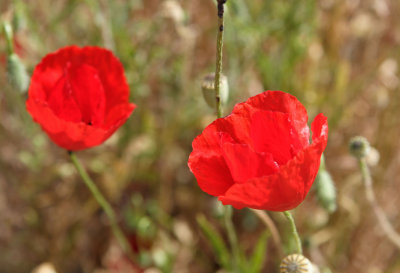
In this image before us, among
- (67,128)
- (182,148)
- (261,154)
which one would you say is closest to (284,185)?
(261,154)

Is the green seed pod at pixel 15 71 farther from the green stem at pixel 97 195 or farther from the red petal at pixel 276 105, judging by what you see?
the red petal at pixel 276 105

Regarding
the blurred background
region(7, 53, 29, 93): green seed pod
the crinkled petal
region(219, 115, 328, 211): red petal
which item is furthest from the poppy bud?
the blurred background

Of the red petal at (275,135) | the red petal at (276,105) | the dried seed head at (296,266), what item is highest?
the red petal at (276,105)

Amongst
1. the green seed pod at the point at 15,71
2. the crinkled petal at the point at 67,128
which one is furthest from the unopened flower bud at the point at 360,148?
the green seed pod at the point at 15,71

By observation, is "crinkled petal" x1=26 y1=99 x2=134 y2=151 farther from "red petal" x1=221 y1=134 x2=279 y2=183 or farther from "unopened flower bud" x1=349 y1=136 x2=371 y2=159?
"unopened flower bud" x1=349 y1=136 x2=371 y2=159

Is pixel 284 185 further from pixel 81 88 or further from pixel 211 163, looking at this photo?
pixel 81 88
